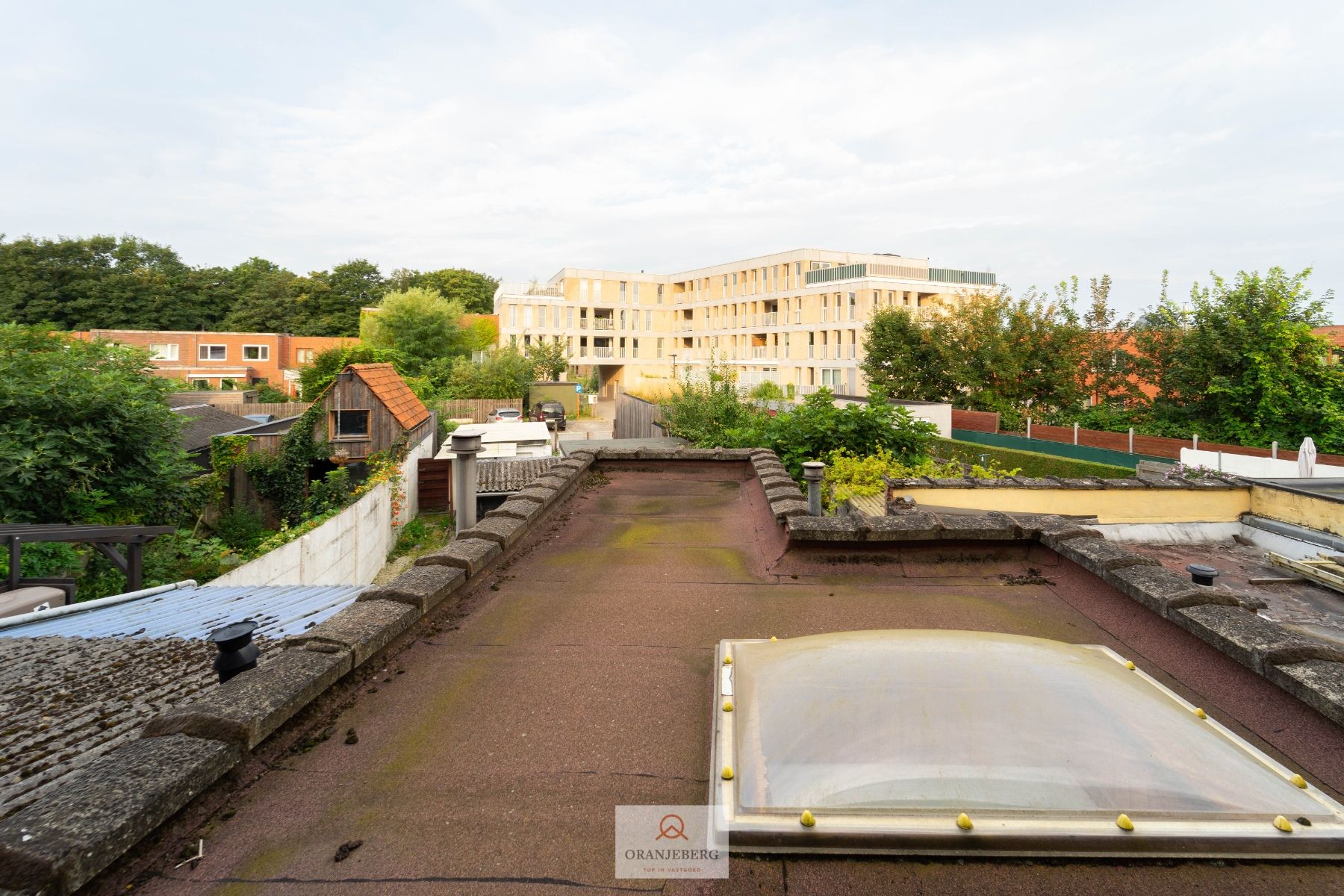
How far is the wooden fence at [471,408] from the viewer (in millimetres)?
38000

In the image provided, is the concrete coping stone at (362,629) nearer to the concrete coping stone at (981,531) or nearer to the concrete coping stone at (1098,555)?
the concrete coping stone at (981,531)

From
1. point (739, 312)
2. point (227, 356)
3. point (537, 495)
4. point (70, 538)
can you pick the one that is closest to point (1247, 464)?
point (537, 495)

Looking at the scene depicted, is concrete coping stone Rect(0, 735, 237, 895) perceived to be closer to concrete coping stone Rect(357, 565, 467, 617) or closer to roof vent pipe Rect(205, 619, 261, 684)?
roof vent pipe Rect(205, 619, 261, 684)

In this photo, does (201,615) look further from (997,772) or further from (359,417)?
(359,417)

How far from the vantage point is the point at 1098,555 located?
4906mm

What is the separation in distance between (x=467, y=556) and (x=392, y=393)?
2008 cm

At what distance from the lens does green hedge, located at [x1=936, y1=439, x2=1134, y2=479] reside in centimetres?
2216

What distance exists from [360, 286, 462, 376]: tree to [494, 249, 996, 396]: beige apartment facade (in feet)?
15.6

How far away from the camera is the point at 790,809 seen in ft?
7.46

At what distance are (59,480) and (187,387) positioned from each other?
122ft

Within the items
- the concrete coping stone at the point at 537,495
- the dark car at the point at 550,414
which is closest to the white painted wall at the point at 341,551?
the concrete coping stone at the point at 537,495

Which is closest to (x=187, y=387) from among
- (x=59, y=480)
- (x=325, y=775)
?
(x=59, y=480)

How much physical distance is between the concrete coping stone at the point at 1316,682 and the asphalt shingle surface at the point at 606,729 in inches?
2.9

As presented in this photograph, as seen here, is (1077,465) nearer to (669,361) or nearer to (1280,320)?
(1280,320)
